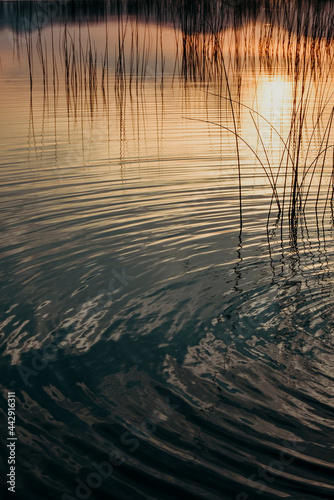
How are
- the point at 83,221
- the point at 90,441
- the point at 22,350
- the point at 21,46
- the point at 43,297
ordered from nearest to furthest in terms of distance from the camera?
1. the point at 90,441
2. the point at 22,350
3. the point at 43,297
4. the point at 83,221
5. the point at 21,46

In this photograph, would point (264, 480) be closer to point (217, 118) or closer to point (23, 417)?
point (23, 417)

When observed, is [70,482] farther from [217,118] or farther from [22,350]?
[217,118]

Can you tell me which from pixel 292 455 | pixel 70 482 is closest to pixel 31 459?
pixel 70 482

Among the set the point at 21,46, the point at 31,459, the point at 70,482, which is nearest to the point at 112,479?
the point at 70,482

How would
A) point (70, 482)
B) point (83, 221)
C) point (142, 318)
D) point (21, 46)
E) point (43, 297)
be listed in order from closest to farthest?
point (70, 482) < point (142, 318) < point (43, 297) < point (83, 221) < point (21, 46)

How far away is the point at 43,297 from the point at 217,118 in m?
5.60

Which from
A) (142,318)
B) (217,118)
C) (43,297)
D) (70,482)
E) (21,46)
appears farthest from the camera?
(21,46)

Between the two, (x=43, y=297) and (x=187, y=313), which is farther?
(x=43, y=297)

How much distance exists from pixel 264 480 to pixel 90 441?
589 mm

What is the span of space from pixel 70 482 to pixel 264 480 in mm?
601

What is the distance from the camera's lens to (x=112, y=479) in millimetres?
1840

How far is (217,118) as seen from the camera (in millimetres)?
8102

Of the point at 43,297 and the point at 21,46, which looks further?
the point at 21,46

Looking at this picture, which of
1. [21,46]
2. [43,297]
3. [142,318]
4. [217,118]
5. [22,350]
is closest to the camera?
[22,350]
